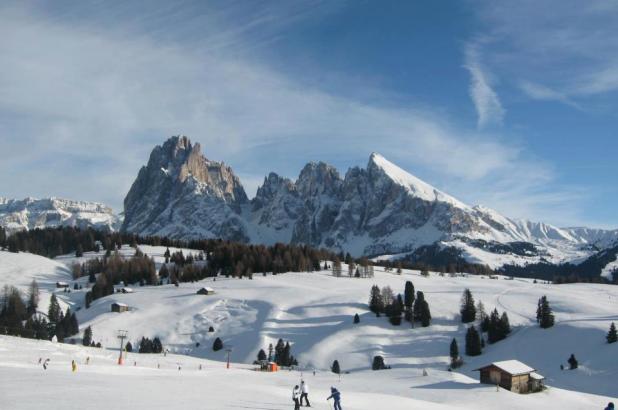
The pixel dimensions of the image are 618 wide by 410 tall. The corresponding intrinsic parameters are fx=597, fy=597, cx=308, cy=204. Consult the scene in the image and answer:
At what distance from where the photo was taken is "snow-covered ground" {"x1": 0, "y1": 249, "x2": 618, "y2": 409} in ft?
138

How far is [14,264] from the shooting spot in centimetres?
18712

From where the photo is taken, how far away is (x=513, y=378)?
63.7m

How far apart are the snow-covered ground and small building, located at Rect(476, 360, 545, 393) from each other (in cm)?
197

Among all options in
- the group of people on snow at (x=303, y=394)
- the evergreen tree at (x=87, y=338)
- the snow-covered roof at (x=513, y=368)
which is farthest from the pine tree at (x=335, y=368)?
the group of people on snow at (x=303, y=394)

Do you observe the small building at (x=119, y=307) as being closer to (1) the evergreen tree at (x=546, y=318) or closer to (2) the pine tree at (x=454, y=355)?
(2) the pine tree at (x=454, y=355)

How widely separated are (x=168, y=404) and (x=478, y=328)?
9379 cm

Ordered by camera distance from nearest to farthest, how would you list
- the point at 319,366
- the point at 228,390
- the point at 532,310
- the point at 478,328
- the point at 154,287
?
the point at 228,390 < the point at 319,366 < the point at 478,328 < the point at 532,310 < the point at 154,287

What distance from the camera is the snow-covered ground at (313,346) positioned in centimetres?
4212

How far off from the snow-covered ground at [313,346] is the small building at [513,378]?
1.97 meters

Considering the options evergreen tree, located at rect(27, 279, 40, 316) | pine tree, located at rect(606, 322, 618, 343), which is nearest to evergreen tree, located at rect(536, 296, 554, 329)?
pine tree, located at rect(606, 322, 618, 343)

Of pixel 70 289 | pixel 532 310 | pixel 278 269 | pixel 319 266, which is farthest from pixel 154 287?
pixel 532 310

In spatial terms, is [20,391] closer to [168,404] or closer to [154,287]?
[168,404]

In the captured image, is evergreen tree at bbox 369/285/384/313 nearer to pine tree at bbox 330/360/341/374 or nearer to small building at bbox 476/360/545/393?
pine tree at bbox 330/360/341/374

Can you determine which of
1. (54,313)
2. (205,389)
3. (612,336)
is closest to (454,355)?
(612,336)
